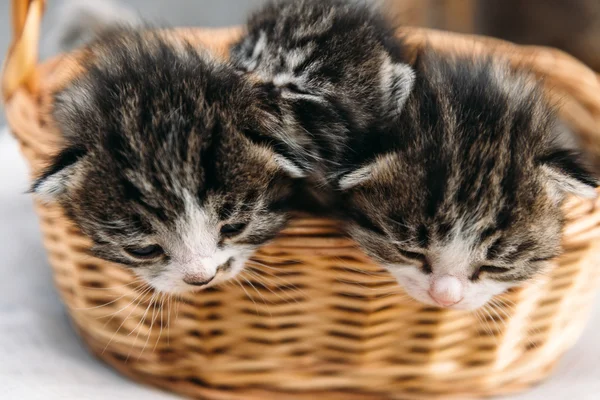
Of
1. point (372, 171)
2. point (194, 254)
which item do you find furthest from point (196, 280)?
point (372, 171)

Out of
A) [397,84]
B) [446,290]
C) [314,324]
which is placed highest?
[397,84]

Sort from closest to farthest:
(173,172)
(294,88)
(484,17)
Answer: (173,172) < (294,88) < (484,17)

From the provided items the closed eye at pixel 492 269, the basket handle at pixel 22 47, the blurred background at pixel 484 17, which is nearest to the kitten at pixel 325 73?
the closed eye at pixel 492 269

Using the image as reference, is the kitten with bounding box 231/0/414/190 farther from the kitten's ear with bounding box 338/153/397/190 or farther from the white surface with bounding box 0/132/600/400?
the white surface with bounding box 0/132/600/400

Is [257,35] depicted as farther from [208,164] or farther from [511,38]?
[511,38]

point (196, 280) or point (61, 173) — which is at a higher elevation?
point (61, 173)

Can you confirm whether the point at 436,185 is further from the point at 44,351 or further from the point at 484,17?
the point at 484,17
